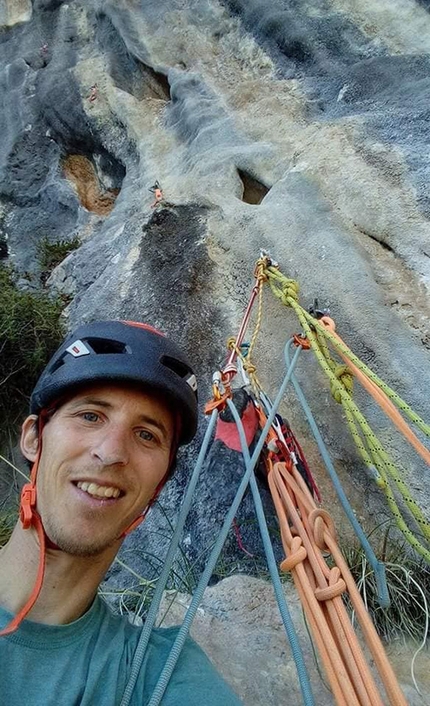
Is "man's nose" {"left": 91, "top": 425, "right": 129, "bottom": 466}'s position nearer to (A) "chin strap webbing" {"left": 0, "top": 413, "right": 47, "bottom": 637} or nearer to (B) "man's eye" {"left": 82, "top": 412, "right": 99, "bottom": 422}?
(B) "man's eye" {"left": 82, "top": 412, "right": 99, "bottom": 422}

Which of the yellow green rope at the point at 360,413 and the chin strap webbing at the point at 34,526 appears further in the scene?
the yellow green rope at the point at 360,413

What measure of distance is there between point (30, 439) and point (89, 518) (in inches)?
17.3

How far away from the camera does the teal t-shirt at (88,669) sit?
58.1 inches

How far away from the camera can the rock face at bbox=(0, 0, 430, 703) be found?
2973mm

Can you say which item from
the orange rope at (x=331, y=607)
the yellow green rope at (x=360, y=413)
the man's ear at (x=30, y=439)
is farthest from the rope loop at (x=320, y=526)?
the man's ear at (x=30, y=439)

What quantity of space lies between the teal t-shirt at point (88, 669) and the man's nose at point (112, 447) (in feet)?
1.47

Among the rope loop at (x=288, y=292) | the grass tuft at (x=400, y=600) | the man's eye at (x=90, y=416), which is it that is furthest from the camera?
the rope loop at (x=288, y=292)

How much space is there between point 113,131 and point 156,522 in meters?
4.21

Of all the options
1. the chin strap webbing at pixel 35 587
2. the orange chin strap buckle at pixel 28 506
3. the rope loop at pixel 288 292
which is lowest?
the chin strap webbing at pixel 35 587

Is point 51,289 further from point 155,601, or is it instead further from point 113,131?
point 155,601

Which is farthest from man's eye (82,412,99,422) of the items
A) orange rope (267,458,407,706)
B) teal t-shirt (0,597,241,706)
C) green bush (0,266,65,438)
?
green bush (0,266,65,438)

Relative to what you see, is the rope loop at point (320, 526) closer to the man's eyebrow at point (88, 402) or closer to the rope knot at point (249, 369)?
the man's eyebrow at point (88, 402)

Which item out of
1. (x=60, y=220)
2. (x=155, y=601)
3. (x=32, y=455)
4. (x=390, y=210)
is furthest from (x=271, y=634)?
(x=60, y=220)

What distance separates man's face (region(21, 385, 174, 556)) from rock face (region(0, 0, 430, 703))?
1.01 m
